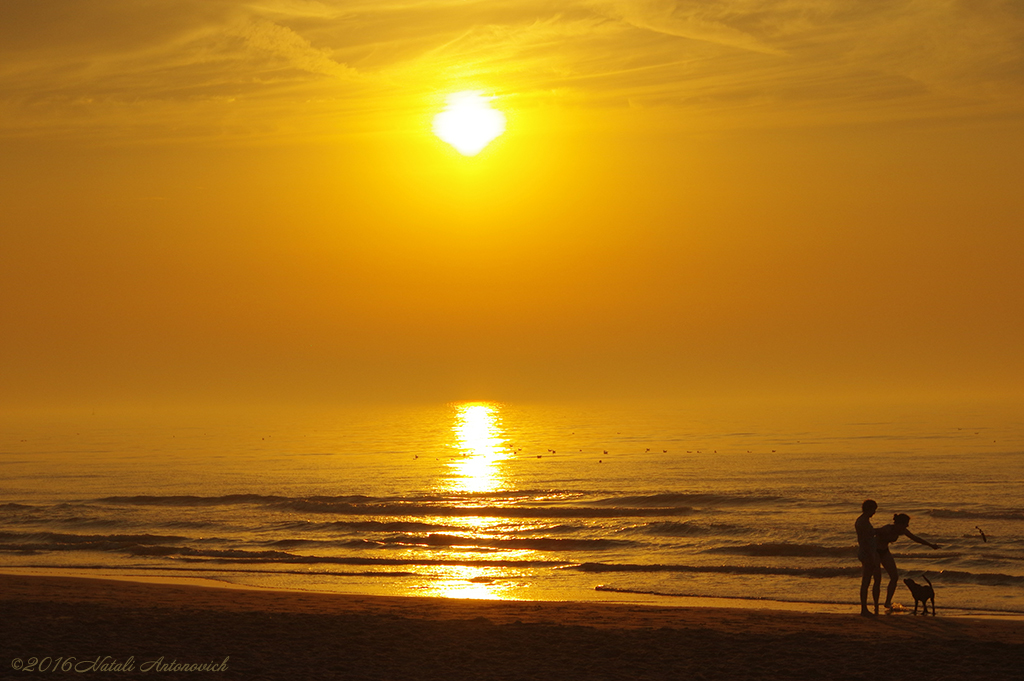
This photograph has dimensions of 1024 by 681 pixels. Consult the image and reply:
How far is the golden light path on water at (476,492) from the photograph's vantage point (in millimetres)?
22312

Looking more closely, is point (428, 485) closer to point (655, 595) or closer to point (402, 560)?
point (402, 560)

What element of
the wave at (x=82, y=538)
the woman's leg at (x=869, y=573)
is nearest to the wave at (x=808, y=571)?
the woman's leg at (x=869, y=573)

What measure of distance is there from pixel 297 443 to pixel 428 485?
47.4 meters

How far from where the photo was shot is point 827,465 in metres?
61.4

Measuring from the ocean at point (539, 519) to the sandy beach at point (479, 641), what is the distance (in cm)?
370

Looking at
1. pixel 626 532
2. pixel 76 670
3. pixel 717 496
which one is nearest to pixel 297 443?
pixel 717 496

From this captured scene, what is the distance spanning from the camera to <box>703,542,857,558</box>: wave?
86.6ft

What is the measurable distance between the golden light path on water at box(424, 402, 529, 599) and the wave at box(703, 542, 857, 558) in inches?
245

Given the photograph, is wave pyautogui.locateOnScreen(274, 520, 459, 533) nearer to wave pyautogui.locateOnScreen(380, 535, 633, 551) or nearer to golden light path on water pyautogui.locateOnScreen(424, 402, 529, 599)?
golden light path on water pyautogui.locateOnScreen(424, 402, 529, 599)

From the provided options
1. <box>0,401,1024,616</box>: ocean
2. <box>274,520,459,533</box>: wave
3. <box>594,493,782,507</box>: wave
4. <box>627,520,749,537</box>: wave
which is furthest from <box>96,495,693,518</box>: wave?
<box>627,520,749,537</box>: wave

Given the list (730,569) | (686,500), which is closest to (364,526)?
(730,569)

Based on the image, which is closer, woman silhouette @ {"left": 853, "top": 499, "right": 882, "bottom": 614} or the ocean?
woman silhouette @ {"left": 853, "top": 499, "right": 882, "bottom": 614}

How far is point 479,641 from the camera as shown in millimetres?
14578

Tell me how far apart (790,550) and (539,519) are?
40.5 ft
